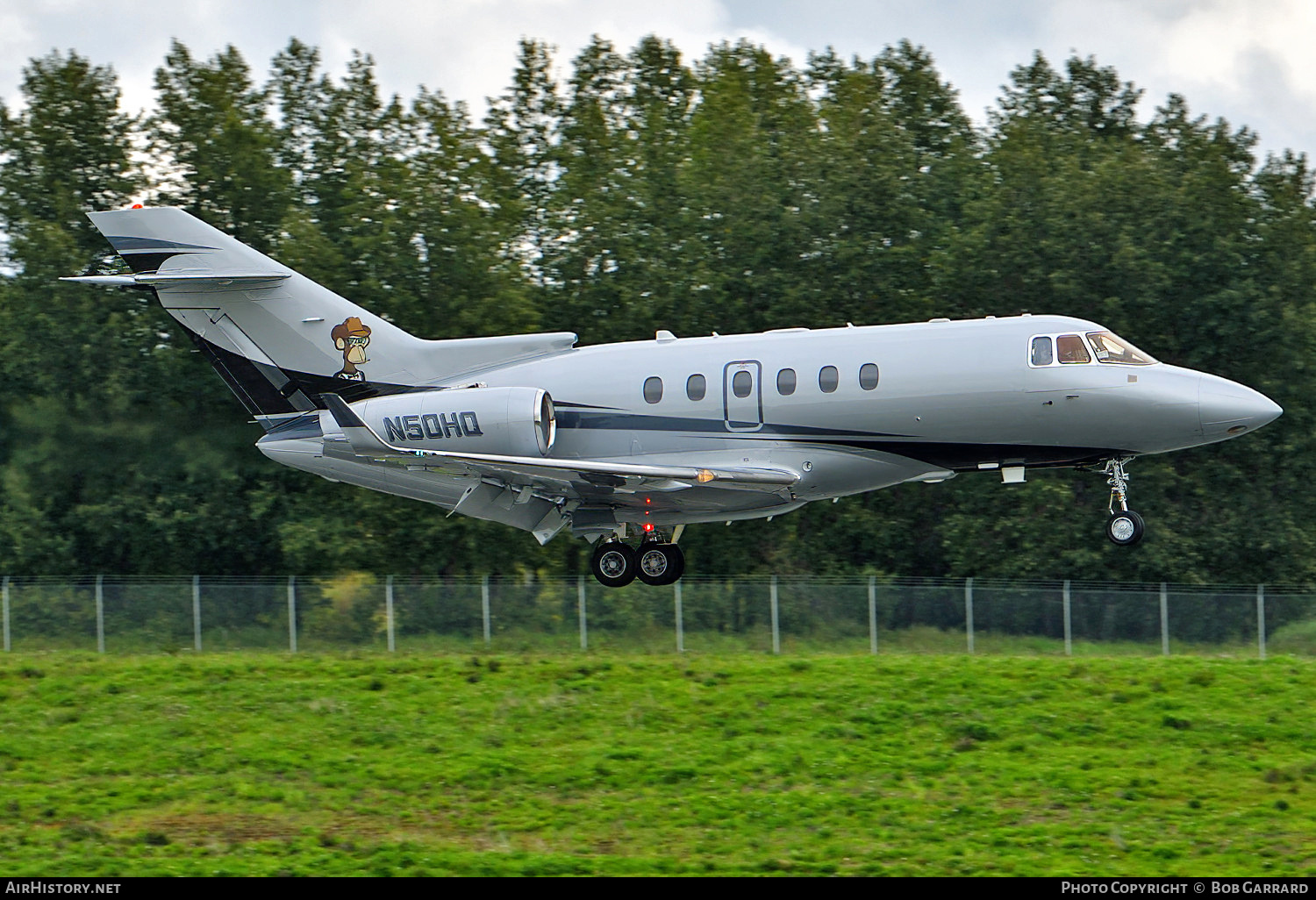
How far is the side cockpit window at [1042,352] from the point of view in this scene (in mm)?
22406

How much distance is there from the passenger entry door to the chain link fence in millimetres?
9186

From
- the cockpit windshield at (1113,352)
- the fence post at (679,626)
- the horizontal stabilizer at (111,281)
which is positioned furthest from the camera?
the fence post at (679,626)

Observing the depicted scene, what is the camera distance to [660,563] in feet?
82.1

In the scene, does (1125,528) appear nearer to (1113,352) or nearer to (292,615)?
(1113,352)

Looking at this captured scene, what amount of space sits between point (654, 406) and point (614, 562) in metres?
2.68

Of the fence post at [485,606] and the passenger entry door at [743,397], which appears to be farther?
the fence post at [485,606]

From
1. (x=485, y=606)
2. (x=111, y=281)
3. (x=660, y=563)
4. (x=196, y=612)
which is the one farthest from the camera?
(x=196, y=612)

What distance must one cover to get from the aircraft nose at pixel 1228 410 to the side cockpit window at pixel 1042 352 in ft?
6.54

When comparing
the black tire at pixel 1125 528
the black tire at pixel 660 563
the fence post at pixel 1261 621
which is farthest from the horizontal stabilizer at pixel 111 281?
the fence post at pixel 1261 621

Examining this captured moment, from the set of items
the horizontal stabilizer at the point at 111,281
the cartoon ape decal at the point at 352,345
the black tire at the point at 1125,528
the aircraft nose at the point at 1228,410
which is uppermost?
the horizontal stabilizer at the point at 111,281

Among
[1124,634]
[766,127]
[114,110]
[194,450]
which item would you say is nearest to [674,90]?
[766,127]

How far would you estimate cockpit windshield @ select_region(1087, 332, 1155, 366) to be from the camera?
22.6 metres

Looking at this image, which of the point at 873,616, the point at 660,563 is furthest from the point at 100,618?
the point at 873,616

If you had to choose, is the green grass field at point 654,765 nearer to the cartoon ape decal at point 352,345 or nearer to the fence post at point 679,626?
the fence post at point 679,626
